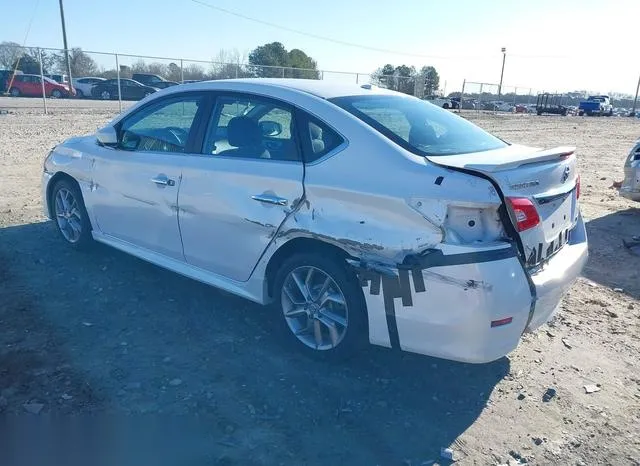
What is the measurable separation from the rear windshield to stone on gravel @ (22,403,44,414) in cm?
253

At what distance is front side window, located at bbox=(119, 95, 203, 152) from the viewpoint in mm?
4215

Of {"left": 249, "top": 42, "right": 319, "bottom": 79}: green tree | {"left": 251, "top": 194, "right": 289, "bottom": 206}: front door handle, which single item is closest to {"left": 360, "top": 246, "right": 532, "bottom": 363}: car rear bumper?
{"left": 251, "top": 194, "right": 289, "bottom": 206}: front door handle

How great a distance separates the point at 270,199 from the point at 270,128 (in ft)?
1.88

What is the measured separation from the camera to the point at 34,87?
94.3 feet

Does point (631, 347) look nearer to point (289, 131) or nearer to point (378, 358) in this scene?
point (378, 358)

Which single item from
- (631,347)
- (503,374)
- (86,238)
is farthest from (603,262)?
(86,238)

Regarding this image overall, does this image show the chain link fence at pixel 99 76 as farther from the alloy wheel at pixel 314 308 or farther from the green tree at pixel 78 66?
the alloy wheel at pixel 314 308

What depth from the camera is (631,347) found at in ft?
13.2

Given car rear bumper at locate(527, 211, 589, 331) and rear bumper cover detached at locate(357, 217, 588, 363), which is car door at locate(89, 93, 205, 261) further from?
car rear bumper at locate(527, 211, 589, 331)

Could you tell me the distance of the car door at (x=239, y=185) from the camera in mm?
3559

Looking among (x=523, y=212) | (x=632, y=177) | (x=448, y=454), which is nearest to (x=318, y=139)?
(x=523, y=212)

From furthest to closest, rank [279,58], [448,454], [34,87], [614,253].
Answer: [279,58], [34,87], [614,253], [448,454]

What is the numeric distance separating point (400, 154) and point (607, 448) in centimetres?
196

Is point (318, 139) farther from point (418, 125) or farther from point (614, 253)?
point (614, 253)
